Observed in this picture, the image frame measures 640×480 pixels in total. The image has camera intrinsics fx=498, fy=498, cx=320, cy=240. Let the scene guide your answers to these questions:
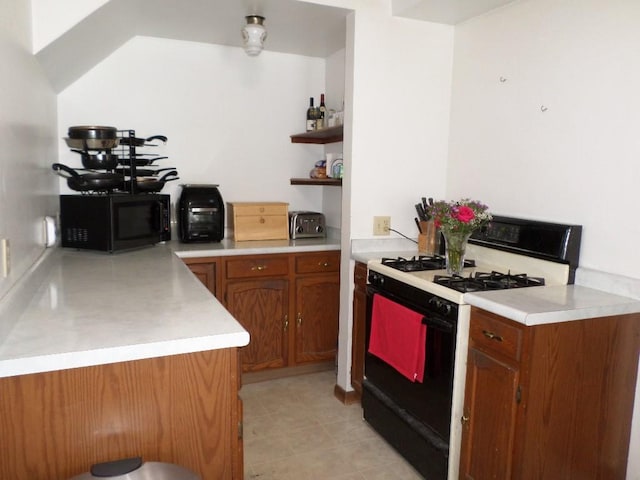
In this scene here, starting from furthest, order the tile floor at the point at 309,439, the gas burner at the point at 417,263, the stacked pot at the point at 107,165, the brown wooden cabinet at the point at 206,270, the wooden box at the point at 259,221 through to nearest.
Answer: the wooden box at the point at 259,221 → the brown wooden cabinet at the point at 206,270 → the stacked pot at the point at 107,165 → the gas burner at the point at 417,263 → the tile floor at the point at 309,439

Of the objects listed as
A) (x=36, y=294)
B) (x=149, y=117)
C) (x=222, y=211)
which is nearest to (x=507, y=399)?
(x=36, y=294)

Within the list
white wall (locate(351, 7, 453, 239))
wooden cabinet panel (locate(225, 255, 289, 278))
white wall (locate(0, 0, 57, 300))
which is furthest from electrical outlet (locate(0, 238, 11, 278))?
white wall (locate(351, 7, 453, 239))

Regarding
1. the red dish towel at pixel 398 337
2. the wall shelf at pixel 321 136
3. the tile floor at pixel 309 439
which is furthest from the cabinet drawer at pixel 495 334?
the wall shelf at pixel 321 136

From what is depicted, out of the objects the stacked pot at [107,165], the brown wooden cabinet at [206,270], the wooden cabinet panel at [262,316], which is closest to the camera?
the stacked pot at [107,165]

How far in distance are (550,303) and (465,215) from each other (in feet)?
1.68

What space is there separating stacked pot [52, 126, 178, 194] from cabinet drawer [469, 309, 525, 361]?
6.36 ft

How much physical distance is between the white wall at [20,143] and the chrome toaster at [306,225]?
4.91 feet

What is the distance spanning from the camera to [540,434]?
170 centimetres

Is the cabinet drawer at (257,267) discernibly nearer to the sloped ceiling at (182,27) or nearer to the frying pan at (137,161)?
the frying pan at (137,161)

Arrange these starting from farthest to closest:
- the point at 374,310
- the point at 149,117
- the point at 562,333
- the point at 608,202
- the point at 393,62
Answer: the point at 149,117, the point at 393,62, the point at 374,310, the point at 608,202, the point at 562,333

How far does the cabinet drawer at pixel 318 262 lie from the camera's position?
10.1 ft

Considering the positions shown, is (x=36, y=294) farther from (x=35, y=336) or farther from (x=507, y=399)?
(x=507, y=399)

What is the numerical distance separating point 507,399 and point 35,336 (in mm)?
1465

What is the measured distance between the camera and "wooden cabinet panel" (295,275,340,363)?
10.2 ft
